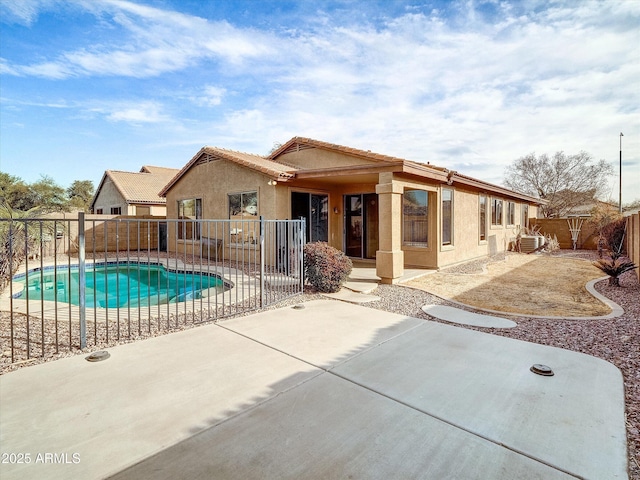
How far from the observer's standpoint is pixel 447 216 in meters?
12.3

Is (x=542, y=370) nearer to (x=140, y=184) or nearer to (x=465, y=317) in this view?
(x=465, y=317)

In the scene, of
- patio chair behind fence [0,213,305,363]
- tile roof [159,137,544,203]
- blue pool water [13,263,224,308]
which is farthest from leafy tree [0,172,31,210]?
tile roof [159,137,544,203]

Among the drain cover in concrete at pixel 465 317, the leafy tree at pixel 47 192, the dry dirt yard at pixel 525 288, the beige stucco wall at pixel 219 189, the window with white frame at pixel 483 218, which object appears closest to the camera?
the drain cover in concrete at pixel 465 317

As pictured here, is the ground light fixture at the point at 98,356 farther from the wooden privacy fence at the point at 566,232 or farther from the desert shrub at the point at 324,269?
the wooden privacy fence at the point at 566,232

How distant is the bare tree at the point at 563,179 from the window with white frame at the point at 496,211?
52.0ft

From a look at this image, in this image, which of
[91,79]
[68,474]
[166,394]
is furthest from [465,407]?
[91,79]

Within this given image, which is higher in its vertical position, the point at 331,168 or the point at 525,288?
the point at 331,168

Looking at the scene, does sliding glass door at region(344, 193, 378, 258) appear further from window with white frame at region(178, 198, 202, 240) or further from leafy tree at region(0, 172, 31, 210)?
leafy tree at region(0, 172, 31, 210)

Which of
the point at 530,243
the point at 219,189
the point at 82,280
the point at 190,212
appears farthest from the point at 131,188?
the point at 530,243

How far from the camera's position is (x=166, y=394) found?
3.45 m

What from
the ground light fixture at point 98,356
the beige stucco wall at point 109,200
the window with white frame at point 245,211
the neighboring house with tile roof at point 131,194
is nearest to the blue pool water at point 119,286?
the window with white frame at point 245,211

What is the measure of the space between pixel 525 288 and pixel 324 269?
562cm

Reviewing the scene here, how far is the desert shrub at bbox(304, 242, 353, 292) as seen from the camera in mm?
8492

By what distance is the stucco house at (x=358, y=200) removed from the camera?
383 inches
